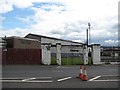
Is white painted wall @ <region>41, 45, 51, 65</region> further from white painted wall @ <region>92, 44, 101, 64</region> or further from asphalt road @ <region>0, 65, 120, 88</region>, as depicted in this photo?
asphalt road @ <region>0, 65, 120, 88</region>

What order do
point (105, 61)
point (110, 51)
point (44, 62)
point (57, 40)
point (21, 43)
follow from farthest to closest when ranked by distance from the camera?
point (57, 40)
point (21, 43)
point (110, 51)
point (105, 61)
point (44, 62)

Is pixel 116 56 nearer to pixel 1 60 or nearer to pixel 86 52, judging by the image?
pixel 86 52

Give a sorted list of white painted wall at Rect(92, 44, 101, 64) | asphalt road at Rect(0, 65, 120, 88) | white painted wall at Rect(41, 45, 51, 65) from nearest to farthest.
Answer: asphalt road at Rect(0, 65, 120, 88), white painted wall at Rect(41, 45, 51, 65), white painted wall at Rect(92, 44, 101, 64)

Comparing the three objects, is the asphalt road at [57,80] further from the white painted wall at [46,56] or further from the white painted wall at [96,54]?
the white painted wall at [96,54]

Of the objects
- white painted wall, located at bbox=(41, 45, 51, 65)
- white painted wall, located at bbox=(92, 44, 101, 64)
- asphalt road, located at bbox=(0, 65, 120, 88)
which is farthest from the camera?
white painted wall, located at bbox=(92, 44, 101, 64)

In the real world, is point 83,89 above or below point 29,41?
below

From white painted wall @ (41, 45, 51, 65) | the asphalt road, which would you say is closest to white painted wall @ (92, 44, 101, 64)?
white painted wall @ (41, 45, 51, 65)

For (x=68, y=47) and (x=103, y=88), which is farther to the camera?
(x=68, y=47)

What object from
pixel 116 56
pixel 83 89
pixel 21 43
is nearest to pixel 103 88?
pixel 83 89

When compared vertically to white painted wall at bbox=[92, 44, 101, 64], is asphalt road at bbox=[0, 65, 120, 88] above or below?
below

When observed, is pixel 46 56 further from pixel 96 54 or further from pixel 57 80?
pixel 57 80

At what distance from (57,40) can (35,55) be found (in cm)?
5622

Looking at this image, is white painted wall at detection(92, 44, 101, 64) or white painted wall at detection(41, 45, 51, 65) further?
white painted wall at detection(92, 44, 101, 64)

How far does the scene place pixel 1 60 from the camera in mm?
35906
